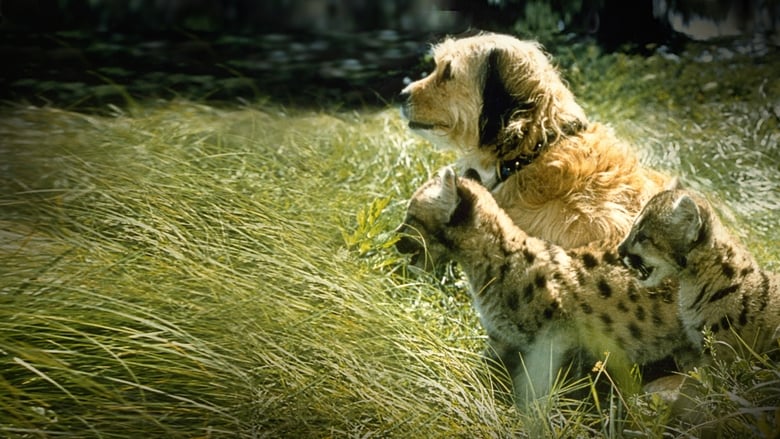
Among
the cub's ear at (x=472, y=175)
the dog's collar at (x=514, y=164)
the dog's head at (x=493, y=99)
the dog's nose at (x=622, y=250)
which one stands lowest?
the dog's nose at (x=622, y=250)

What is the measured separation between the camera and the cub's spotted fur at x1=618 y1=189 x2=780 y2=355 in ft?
13.1

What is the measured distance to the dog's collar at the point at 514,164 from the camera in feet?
15.6

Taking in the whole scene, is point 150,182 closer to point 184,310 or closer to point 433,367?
point 184,310

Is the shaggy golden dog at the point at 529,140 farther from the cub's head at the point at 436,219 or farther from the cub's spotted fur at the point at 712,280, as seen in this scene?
the cub's spotted fur at the point at 712,280

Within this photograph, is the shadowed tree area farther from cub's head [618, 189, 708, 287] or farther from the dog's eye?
cub's head [618, 189, 708, 287]

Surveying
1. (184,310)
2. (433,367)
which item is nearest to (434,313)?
(433,367)

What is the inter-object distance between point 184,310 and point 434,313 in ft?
4.23

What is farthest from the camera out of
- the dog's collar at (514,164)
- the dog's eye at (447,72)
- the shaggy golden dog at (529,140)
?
the dog's eye at (447,72)

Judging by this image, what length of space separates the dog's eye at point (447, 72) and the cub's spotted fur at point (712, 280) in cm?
136

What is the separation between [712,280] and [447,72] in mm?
1706

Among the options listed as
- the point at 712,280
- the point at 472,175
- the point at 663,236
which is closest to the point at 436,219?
the point at 472,175

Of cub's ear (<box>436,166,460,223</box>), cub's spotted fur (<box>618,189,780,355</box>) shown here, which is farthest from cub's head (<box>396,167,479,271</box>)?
cub's spotted fur (<box>618,189,780,355</box>)

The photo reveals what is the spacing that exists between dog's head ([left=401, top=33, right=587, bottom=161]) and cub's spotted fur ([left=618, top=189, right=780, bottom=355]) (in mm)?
930

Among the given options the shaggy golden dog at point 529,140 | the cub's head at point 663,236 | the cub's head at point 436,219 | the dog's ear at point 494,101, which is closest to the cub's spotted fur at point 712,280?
the cub's head at point 663,236
